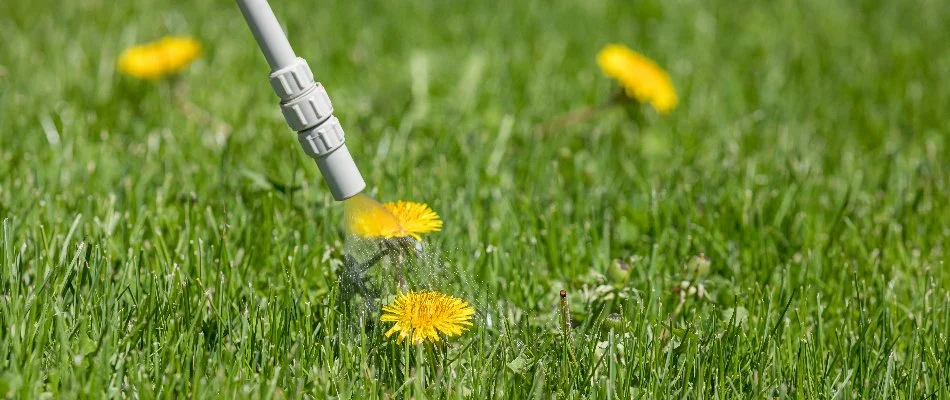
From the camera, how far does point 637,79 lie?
3109mm

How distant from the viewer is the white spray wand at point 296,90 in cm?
155

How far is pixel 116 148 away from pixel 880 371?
2023mm

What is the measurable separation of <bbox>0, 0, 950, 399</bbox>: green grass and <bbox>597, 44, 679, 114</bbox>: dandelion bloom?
13 centimetres

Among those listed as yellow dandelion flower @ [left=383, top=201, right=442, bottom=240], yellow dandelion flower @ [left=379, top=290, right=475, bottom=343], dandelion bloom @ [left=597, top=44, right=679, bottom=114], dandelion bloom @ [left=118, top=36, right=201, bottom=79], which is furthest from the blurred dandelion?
yellow dandelion flower @ [left=379, top=290, right=475, bottom=343]

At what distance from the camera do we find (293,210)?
2404 millimetres

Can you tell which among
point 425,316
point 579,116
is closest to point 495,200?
point 579,116

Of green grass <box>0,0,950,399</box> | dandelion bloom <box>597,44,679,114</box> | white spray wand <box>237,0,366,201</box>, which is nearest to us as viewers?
white spray wand <box>237,0,366,201</box>

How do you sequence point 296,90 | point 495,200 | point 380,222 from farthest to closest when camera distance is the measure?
point 495,200 → point 380,222 → point 296,90

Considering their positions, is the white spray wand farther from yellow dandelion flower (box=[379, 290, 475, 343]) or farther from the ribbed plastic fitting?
yellow dandelion flower (box=[379, 290, 475, 343])

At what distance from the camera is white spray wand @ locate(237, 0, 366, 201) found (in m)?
1.55

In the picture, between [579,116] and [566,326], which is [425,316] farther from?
[579,116]

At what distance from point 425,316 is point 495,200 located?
97 cm

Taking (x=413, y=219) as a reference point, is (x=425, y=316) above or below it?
below

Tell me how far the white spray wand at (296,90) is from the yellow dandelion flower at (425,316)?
0.27 meters
